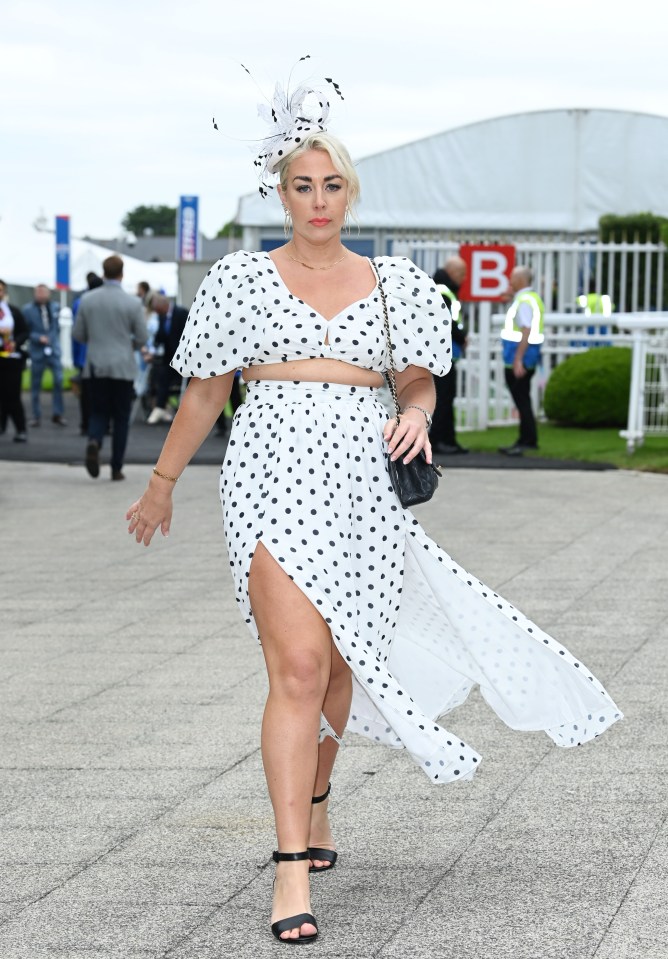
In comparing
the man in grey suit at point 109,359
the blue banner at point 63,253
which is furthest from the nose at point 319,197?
the blue banner at point 63,253

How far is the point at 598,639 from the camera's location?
6.95m

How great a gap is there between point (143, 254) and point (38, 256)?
286 feet

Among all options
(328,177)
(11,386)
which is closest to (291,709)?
(328,177)

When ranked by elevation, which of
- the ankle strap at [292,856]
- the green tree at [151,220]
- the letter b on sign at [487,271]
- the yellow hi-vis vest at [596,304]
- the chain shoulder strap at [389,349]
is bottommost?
the ankle strap at [292,856]

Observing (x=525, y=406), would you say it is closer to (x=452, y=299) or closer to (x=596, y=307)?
(x=452, y=299)

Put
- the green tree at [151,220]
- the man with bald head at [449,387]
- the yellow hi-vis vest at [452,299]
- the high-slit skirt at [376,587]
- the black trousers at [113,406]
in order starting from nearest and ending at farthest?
the high-slit skirt at [376,587]
the black trousers at [113,406]
the yellow hi-vis vest at [452,299]
the man with bald head at [449,387]
the green tree at [151,220]

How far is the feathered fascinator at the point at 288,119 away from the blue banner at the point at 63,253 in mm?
31318

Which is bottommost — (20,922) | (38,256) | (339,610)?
(20,922)

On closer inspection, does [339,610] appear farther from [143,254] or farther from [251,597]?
[143,254]

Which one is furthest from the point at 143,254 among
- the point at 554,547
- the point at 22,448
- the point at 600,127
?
the point at 554,547

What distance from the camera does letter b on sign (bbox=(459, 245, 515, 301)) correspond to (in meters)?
18.0

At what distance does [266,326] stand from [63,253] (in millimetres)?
32396

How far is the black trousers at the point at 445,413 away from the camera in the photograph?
15.7m

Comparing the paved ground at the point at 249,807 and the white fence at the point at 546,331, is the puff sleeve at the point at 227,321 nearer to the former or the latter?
the paved ground at the point at 249,807
